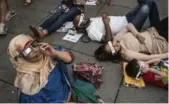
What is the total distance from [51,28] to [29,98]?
1.76m

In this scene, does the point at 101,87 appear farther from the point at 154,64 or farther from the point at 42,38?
the point at 42,38

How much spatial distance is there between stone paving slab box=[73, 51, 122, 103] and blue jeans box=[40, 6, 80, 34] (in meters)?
0.75

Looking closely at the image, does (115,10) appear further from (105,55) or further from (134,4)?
(105,55)

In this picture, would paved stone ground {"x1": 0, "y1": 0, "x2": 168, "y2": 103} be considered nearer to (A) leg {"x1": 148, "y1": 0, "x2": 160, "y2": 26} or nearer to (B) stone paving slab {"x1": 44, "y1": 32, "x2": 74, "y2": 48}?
(B) stone paving slab {"x1": 44, "y1": 32, "x2": 74, "y2": 48}

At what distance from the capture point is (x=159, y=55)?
2.79 metres

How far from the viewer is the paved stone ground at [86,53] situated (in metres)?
2.62

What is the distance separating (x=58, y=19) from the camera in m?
3.80

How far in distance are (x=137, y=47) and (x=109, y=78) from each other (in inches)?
21.8

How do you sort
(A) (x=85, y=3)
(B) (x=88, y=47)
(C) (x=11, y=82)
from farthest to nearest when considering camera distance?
1. (A) (x=85, y=3)
2. (B) (x=88, y=47)
3. (C) (x=11, y=82)

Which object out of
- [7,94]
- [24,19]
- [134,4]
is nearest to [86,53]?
[7,94]

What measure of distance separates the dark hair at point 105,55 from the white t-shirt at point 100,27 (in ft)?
1.08

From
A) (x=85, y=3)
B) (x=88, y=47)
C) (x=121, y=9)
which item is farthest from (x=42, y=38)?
(x=121, y=9)

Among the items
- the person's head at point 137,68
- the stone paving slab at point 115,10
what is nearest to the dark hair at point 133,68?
the person's head at point 137,68

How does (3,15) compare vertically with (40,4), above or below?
above
